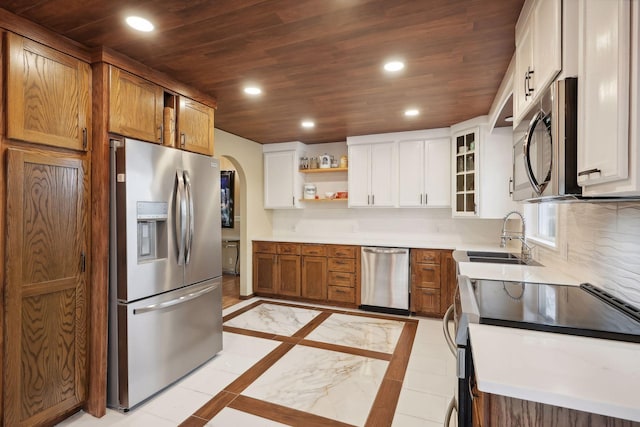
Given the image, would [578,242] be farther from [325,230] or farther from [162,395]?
[325,230]

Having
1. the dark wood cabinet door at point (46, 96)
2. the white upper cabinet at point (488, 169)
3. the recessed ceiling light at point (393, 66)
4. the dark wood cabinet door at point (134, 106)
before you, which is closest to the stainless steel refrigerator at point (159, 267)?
the dark wood cabinet door at point (134, 106)

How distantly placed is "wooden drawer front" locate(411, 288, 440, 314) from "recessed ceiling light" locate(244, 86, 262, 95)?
2.90m

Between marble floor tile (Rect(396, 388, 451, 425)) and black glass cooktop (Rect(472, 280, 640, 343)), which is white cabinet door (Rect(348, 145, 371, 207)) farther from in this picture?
black glass cooktop (Rect(472, 280, 640, 343))

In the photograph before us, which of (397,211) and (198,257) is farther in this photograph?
(397,211)

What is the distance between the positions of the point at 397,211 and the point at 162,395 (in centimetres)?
352

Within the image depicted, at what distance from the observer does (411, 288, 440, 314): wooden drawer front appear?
3.89 meters

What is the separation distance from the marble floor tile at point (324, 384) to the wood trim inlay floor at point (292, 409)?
0.05 meters

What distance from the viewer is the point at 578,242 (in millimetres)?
1871

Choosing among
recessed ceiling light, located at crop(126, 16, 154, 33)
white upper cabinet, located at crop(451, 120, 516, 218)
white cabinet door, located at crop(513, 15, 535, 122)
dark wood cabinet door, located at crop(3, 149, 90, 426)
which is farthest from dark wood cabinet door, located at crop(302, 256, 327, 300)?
recessed ceiling light, located at crop(126, 16, 154, 33)

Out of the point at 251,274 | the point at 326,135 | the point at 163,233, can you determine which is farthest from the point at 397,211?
the point at 163,233

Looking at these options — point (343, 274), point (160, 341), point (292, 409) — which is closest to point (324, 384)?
point (292, 409)

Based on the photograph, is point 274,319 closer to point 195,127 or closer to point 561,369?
point 195,127

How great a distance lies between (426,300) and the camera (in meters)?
3.94

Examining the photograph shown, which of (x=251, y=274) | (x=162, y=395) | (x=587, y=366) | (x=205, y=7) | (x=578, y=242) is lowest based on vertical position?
(x=162, y=395)
